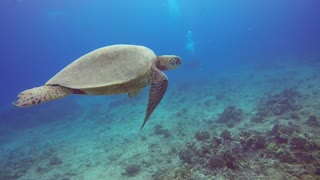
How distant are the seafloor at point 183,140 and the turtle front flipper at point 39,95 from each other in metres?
3.23

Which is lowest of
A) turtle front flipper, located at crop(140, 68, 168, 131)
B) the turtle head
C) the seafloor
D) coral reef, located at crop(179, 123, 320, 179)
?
the seafloor

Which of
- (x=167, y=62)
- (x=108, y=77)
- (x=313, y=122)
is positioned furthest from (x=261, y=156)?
(x=313, y=122)

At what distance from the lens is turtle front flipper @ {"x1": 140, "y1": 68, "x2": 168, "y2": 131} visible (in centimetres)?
392

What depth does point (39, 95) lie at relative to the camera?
325 cm

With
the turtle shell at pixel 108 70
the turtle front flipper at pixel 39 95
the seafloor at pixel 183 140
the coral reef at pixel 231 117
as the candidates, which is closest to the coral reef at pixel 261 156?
the seafloor at pixel 183 140

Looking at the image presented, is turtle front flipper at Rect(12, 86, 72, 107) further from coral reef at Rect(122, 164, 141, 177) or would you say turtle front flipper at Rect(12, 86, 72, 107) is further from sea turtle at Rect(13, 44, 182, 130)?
coral reef at Rect(122, 164, 141, 177)

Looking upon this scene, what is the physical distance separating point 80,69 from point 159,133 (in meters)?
7.44

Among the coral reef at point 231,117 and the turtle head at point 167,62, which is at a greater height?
the turtle head at point 167,62

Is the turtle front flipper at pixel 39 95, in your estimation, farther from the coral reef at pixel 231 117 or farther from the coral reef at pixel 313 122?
the coral reef at pixel 231 117

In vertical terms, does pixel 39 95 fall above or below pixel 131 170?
above

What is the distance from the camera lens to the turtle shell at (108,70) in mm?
3699

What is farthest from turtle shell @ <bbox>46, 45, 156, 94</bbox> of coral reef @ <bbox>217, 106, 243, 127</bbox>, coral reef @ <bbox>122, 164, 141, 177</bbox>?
coral reef @ <bbox>217, 106, 243, 127</bbox>

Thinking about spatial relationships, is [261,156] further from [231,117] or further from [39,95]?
[231,117]

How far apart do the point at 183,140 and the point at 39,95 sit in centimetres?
706
